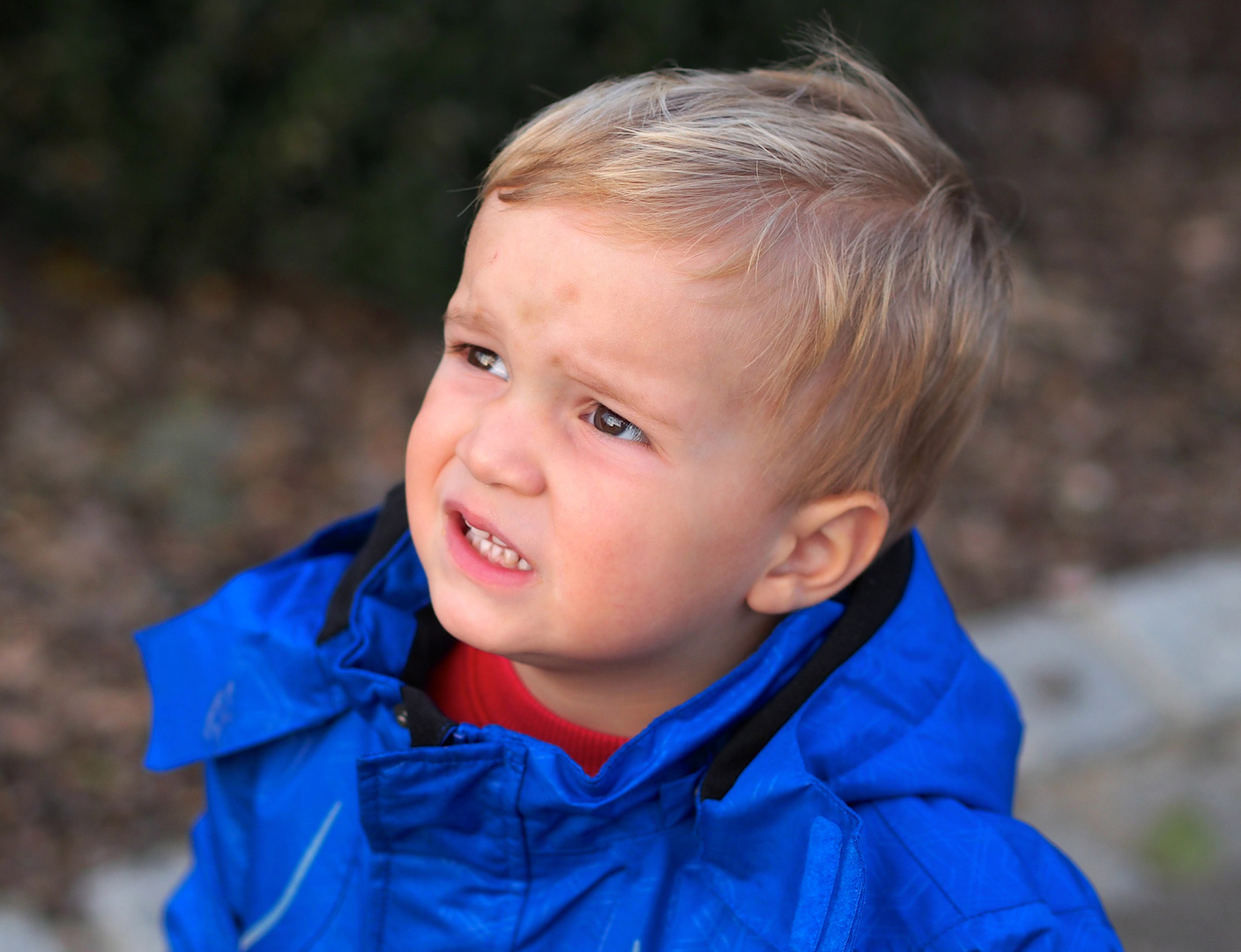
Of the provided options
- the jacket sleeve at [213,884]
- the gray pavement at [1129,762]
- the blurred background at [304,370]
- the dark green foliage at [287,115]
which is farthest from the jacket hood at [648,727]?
the dark green foliage at [287,115]

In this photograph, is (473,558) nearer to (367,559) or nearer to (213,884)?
(367,559)

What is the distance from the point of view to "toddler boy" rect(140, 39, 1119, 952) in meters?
1.26

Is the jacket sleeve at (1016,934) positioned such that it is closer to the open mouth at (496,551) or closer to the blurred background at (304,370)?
the open mouth at (496,551)

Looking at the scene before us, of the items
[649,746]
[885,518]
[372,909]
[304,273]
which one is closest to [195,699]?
[372,909]

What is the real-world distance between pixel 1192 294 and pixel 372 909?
3784 millimetres

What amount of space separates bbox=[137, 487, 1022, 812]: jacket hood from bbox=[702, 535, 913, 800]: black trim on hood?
0.06 ft

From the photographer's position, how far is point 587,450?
4.26 ft

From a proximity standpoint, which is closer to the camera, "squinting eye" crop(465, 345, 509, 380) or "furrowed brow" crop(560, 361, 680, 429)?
"furrowed brow" crop(560, 361, 680, 429)

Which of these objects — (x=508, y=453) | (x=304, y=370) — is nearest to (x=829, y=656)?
(x=508, y=453)

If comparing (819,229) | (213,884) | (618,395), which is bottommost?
(213,884)

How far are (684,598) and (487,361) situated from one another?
368 mm

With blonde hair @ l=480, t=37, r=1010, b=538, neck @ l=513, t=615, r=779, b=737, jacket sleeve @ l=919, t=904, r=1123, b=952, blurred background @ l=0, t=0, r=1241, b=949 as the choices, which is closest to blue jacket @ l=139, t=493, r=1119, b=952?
jacket sleeve @ l=919, t=904, r=1123, b=952

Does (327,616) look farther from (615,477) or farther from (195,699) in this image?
(615,477)

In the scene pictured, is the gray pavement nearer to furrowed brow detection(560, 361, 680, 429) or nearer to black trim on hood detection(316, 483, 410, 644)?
black trim on hood detection(316, 483, 410, 644)
